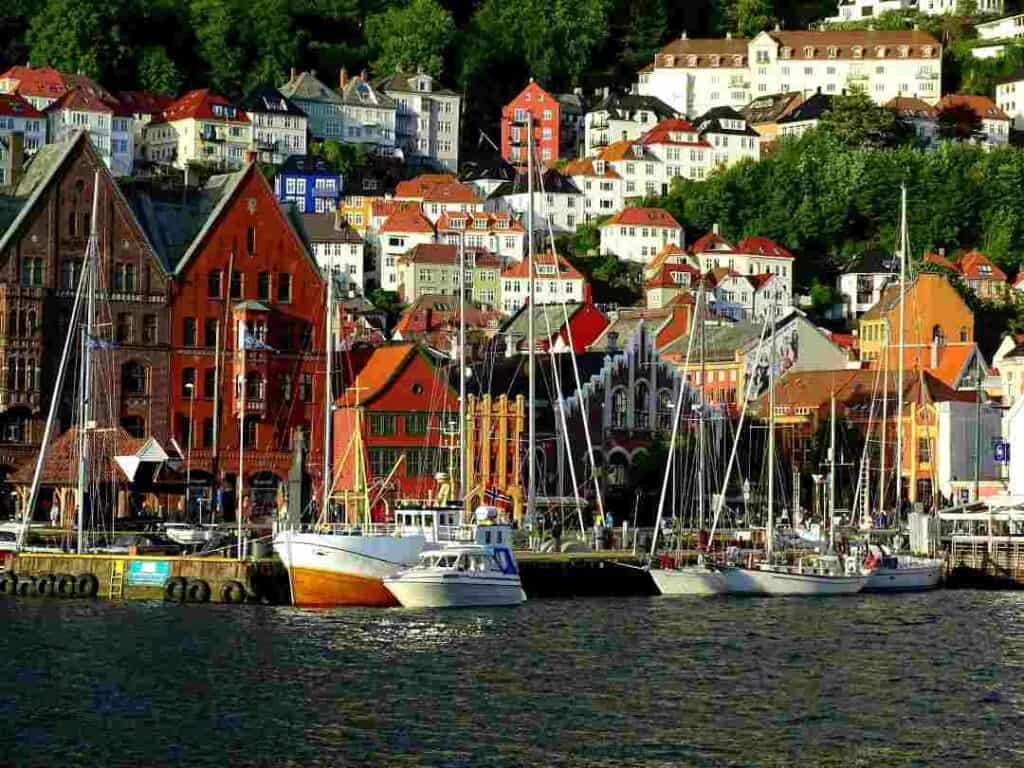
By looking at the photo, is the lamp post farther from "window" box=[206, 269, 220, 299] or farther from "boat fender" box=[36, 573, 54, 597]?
"boat fender" box=[36, 573, 54, 597]

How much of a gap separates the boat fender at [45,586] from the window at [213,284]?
27.5 m

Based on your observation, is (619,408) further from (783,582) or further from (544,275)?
(544,275)

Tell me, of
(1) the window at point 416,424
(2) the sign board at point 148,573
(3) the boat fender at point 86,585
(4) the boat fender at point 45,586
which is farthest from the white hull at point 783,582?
(4) the boat fender at point 45,586

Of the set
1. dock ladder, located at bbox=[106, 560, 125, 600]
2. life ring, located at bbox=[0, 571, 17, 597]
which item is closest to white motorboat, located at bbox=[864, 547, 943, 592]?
dock ladder, located at bbox=[106, 560, 125, 600]

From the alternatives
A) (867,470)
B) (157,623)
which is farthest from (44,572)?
(867,470)

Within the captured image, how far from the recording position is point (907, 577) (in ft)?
312

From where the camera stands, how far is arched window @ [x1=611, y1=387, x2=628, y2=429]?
397 ft

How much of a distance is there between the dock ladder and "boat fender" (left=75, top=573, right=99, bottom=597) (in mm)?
477

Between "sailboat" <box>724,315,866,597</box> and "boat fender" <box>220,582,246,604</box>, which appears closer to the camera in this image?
"boat fender" <box>220,582,246,604</box>

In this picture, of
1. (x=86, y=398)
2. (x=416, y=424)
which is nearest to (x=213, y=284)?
(x=416, y=424)

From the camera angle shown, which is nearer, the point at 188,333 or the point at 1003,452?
the point at 188,333

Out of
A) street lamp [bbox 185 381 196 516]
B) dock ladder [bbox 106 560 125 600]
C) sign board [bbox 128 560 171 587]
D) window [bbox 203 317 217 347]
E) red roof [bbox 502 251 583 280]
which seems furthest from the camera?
red roof [bbox 502 251 583 280]

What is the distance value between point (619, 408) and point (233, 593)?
4294 centimetres

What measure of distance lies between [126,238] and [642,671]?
4698 centimetres
